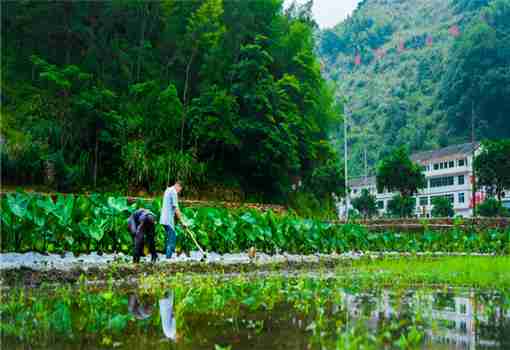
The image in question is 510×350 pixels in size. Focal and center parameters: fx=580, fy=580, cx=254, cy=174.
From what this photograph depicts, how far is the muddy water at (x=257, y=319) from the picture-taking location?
10.1ft

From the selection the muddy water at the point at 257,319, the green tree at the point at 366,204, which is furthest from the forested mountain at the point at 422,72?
the muddy water at the point at 257,319

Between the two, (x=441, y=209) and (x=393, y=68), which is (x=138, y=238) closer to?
(x=441, y=209)

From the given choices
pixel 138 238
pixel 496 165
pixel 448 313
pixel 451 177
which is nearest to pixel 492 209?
pixel 496 165

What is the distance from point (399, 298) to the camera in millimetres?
5102

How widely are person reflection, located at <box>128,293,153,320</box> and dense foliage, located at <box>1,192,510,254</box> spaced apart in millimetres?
4065

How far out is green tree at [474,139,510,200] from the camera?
151ft

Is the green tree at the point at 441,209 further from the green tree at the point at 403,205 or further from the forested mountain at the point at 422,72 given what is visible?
the forested mountain at the point at 422,72

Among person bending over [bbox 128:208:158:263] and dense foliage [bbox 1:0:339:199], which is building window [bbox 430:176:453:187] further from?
person bending over [bbox 128:208:158:263]

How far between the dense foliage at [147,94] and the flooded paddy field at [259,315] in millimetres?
15989

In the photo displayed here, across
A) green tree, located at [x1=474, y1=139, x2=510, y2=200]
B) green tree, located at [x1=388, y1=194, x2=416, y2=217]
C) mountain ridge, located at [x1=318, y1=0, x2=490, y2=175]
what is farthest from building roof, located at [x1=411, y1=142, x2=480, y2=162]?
green tree, located at [x1=474, y1=139, x2=510, y2=200]

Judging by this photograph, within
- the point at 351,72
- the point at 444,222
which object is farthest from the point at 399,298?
the point at 351,72

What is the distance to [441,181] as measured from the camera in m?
67.1

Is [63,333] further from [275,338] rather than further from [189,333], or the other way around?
[275,338]

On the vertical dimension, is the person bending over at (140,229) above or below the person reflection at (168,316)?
above
